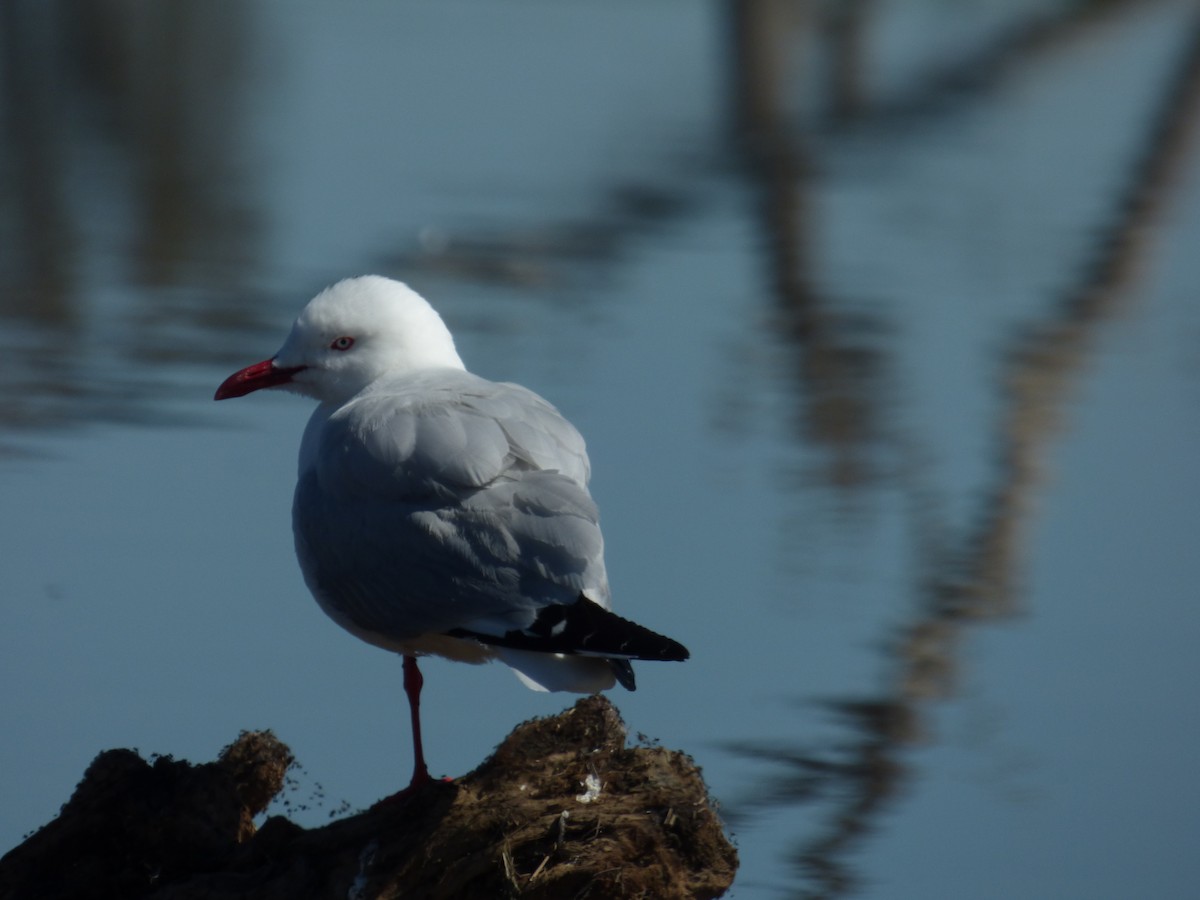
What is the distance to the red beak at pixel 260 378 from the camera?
4059mm

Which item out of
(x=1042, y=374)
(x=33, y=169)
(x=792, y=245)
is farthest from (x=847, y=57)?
(x=1042, y=374)

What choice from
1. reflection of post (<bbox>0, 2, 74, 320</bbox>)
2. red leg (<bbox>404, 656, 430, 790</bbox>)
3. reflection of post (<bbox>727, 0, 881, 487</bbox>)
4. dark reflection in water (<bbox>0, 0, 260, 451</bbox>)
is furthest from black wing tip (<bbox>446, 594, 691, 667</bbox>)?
reflection of post (<bbox>0, 2, 74, 320</bbox>)

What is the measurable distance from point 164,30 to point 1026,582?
29.2 ft

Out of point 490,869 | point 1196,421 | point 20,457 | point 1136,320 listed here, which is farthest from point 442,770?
point 1136,320

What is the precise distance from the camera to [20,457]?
5.67 m

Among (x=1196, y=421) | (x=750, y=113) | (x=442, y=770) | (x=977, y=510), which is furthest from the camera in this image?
(x=750, y=113)

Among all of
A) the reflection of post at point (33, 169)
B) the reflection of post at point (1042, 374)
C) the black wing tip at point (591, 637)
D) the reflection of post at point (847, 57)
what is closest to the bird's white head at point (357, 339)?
the black wing tip at point (591, 637)

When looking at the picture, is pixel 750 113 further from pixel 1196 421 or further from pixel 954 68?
pixel 1196 421

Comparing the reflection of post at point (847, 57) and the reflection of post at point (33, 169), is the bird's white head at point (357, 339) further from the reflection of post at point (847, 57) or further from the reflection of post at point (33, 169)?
the reflection of post at point (847, 57)

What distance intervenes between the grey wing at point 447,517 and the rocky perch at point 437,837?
0.26 meters

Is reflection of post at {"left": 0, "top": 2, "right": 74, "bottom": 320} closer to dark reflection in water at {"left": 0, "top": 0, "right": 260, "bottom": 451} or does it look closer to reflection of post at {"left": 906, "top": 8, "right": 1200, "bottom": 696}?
dark reflection in water at {"left": 0, "top": 0, "right": 260, "bottom": 451}

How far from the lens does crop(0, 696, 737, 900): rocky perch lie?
314 centimetres

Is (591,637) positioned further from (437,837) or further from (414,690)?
(414,690)

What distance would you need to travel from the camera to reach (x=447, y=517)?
3389mm
